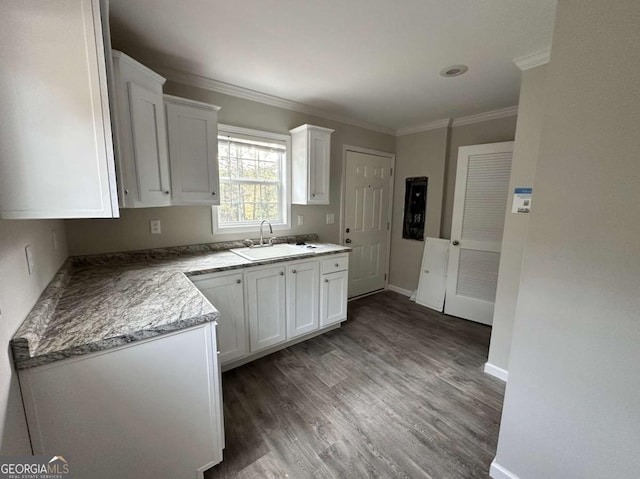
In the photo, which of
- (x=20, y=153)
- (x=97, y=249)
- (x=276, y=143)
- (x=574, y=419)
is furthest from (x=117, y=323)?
(x=276, y=143)

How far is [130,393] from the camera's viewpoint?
1052 millimetres

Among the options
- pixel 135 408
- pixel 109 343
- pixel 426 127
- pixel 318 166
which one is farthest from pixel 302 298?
pixel 426 127

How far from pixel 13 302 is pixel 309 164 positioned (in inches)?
94.4

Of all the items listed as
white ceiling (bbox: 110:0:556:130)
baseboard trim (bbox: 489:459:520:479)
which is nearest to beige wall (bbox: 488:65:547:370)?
white ceiling (bbox: 110:0:556:130)

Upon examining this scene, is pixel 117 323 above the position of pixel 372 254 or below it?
above

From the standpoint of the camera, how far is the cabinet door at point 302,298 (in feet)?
7.97

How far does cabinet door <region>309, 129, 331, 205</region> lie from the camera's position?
9.37 feet

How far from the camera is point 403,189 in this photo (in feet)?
12.8

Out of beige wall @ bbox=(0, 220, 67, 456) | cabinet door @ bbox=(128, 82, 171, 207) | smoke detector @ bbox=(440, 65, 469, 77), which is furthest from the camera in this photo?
smoke detector @ bbox=(440, 65, 469, 77)

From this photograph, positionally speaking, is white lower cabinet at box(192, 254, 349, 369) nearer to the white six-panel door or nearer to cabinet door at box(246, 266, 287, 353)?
cabinet door at box(246, 266, 287, 353)

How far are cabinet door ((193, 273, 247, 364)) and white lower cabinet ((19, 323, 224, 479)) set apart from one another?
0.78m

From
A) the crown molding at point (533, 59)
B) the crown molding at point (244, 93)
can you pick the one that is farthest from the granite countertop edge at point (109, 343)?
the crown molding at point (533, 59)

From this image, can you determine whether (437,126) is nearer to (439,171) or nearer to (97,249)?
(439,171)

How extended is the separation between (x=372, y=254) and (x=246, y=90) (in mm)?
2680
